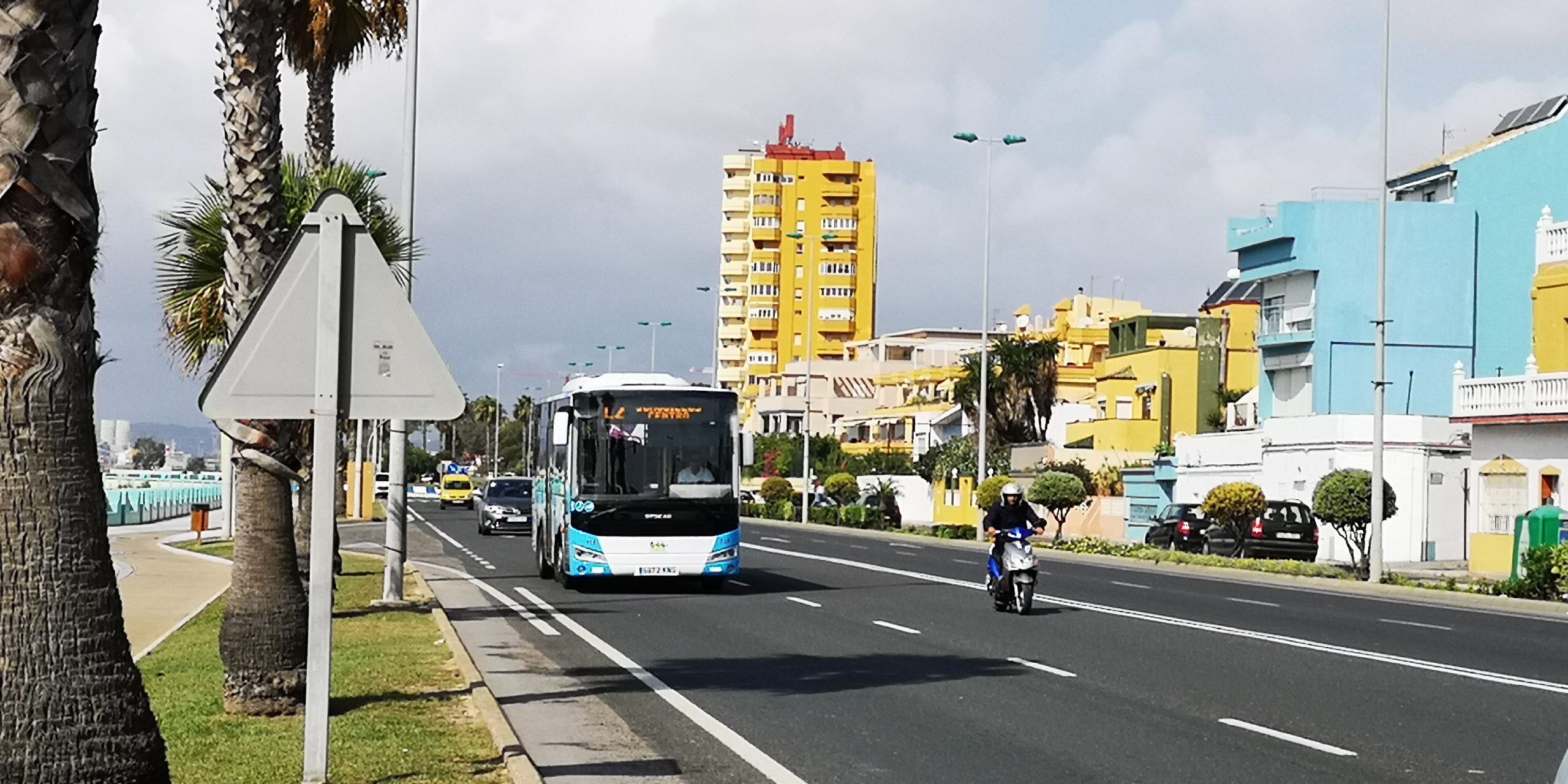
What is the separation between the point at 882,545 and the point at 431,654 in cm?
3714

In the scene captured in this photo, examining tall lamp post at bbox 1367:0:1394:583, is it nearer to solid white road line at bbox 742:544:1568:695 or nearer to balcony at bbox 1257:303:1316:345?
solid white road line at bbox 742:544:1568:695

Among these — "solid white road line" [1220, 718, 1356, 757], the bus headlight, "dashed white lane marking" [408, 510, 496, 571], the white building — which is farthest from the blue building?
"solid white road line" [1220, 718, 1356, 757]

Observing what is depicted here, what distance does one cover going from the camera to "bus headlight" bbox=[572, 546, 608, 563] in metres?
27.7

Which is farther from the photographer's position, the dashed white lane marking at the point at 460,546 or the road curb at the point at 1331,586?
the dashed white lane marking at the point at 460,546

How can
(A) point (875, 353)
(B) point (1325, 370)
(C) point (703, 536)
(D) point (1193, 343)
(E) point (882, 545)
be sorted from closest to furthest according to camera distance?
(C) point (703, 536)
(E) point (882, 545)
(B) point (1325, 370)
(D) point (1193, 343)
(A) point (875, 353)

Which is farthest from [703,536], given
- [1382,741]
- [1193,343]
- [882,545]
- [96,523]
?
[1193,343]

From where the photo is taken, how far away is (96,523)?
729cm

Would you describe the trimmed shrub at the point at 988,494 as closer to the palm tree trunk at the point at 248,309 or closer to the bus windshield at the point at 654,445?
the bus windshield at the point at 654,445

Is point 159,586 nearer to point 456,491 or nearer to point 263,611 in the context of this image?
point 263,611

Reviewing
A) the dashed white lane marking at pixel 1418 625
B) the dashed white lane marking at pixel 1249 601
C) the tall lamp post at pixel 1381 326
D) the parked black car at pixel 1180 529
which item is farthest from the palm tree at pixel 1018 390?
the dashed white lane marking at pixel 1418 625

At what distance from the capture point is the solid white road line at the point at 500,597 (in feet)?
69.9

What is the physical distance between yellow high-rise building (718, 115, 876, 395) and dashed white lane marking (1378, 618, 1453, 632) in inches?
5225

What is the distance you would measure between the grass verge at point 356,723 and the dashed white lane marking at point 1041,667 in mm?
4993

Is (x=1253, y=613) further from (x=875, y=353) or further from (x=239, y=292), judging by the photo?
(x=875, y=353)
